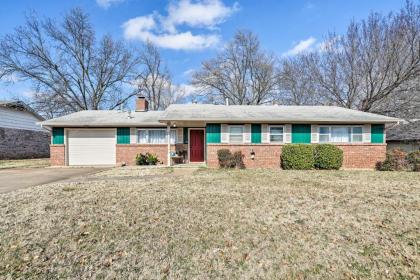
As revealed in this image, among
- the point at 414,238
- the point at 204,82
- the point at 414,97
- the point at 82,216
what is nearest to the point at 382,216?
the point at 414,238

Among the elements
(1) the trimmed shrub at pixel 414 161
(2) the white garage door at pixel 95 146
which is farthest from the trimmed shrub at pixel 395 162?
(2) the white garage door at pixel 95 146

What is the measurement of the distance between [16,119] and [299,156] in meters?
22.3

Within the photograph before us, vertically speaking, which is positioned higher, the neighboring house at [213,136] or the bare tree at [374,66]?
the bare tree at [374,66]

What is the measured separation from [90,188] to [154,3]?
1623 cm

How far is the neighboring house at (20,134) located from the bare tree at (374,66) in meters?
24.9

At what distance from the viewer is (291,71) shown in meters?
26.4

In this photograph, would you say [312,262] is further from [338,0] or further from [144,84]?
[144,84]

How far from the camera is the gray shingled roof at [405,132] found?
55.3ft

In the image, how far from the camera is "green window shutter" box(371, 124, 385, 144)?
40.9 ft

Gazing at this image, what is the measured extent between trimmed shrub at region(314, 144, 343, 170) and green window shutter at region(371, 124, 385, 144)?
8.27 ft

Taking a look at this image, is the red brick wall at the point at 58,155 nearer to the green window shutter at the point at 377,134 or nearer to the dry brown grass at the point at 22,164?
the dry brown grass at the point at 22,164

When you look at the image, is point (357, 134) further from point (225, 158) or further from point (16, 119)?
point (16, 119)

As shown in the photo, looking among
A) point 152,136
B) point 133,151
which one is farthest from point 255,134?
point 133,151

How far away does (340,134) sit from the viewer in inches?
500
